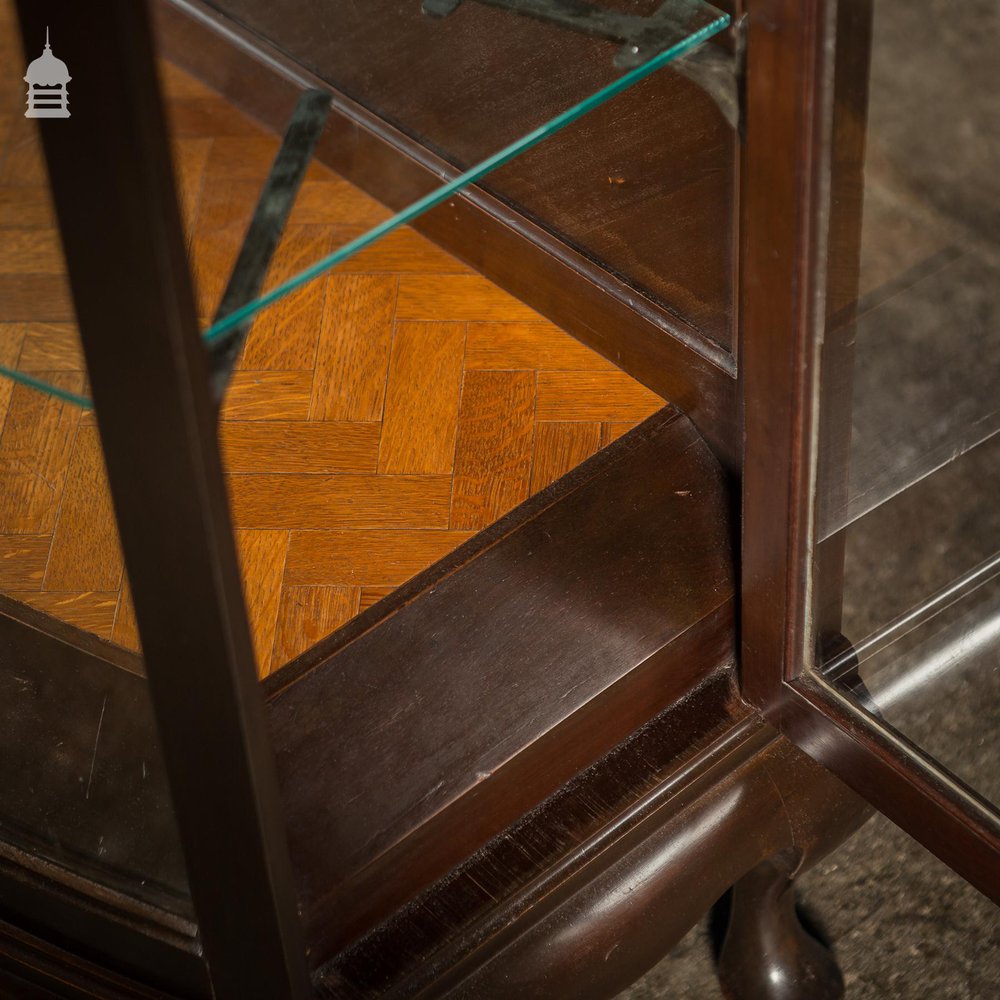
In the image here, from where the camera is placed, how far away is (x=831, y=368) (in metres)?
0.64

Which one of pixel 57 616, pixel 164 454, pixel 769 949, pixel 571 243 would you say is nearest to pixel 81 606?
pixel 57 616

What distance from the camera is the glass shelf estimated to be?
613 millimetres

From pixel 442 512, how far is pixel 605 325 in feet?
0.48

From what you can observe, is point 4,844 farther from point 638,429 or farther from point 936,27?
point 936,27

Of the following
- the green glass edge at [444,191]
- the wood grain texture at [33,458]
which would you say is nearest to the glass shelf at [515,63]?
the green glass edge at [444,191]

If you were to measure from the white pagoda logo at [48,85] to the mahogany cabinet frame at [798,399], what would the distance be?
0.84 feet

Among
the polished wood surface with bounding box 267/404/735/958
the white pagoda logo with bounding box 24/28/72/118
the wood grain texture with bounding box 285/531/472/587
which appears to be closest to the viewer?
the white pagoda logo with bounding box 24/28/72/118

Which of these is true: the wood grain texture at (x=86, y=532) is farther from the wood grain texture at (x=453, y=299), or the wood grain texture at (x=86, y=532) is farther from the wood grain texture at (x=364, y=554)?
the wood grain texture at (x=453, y=299)

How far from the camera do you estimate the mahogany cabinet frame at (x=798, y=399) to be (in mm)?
528

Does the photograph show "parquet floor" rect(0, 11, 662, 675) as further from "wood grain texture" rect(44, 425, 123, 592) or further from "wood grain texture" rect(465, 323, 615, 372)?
"wood grain texture" rect(44, 425, 123, 592)

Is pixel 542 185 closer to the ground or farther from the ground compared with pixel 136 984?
farther from the ground

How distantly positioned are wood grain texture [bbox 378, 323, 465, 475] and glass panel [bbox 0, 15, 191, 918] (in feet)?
1.02

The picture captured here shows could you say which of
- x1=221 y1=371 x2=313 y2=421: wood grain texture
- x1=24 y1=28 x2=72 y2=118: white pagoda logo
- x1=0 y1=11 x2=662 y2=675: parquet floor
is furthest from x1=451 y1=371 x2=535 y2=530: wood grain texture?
x1=24 y1=28 x2=72 y2=118: white pagoda logo

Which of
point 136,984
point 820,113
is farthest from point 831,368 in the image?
point 136,984
